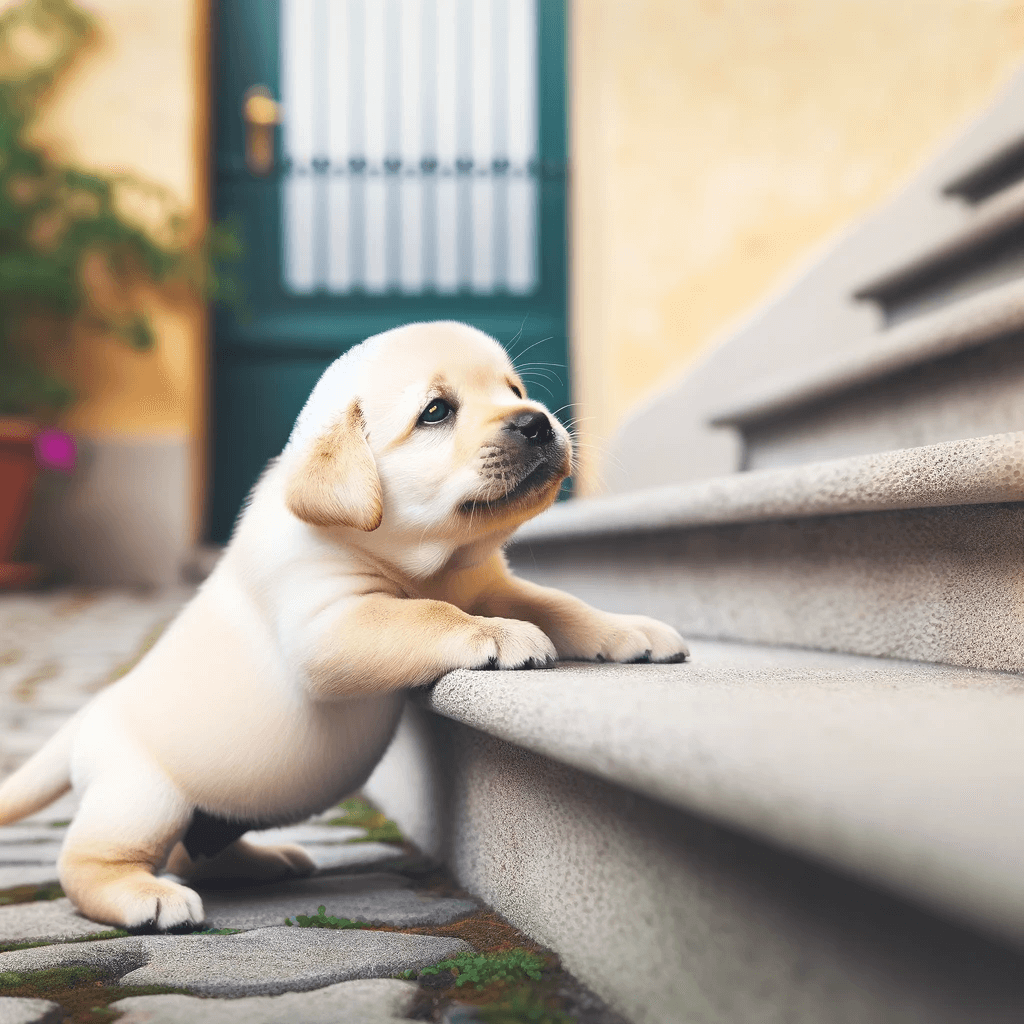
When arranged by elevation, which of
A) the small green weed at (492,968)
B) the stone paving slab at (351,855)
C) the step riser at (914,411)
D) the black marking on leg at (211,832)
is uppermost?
the step riser at (914,411)

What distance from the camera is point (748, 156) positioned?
5734mm

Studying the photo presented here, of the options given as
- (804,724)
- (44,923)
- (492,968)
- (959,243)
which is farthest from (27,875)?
(959,243)

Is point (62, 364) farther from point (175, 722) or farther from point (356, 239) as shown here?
point (175, 722)

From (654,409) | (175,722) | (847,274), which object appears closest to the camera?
(175,722)

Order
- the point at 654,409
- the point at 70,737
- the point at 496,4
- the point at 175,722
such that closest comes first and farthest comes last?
the point at 175,722 → the point at 70,737 → the point at 654,409 → the point at 496,4

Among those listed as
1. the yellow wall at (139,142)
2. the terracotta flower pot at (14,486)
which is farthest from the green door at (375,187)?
the terracotta flower pot at (14,486)

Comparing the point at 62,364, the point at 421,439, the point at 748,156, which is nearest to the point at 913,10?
the point at 748,156

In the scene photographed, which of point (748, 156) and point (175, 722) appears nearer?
point (175, 722)

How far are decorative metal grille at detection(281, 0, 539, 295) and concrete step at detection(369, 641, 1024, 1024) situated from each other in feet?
16.2

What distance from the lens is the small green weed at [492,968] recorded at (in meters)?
1.12

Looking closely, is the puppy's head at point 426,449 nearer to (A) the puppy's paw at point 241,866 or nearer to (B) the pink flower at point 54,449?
(A) the puppy's paw at point 241,866

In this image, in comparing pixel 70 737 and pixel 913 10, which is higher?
pixel 913 10

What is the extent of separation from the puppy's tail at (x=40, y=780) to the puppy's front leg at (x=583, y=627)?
62 cm

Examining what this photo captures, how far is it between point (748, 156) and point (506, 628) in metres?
4.96
